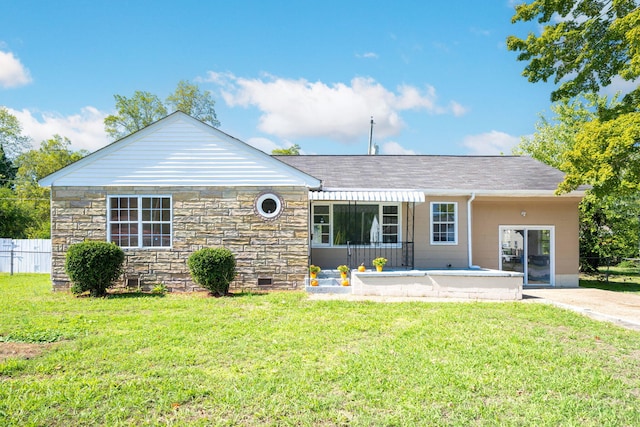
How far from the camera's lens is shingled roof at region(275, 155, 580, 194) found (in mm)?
15742

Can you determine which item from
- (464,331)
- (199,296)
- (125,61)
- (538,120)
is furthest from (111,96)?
(464,331)

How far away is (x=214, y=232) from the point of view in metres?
13.9

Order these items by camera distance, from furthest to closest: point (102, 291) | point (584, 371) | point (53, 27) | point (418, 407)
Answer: point (53, 27) → point (102, 291) → point (584, 371) → point (418, 407)

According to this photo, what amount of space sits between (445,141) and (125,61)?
23514 mm

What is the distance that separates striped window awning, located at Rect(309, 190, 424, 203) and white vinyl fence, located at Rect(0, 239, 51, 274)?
16.3 meters

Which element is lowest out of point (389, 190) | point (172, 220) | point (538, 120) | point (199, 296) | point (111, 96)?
point (199, 296)

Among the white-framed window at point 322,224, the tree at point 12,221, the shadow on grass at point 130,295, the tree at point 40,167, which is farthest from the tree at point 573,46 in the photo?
the tree at point 40,167

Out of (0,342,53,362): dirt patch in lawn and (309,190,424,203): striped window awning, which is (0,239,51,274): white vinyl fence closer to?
(309,190,424,203): striped window awning

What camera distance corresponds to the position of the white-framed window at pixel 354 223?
16203mm

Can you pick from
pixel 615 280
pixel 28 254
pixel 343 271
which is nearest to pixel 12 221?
pixel 28 254

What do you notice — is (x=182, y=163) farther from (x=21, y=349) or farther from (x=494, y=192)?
(x=494, y=192)

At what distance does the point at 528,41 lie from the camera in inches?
559

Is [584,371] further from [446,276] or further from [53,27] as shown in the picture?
[53,27]

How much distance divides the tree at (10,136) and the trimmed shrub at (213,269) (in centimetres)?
4268
